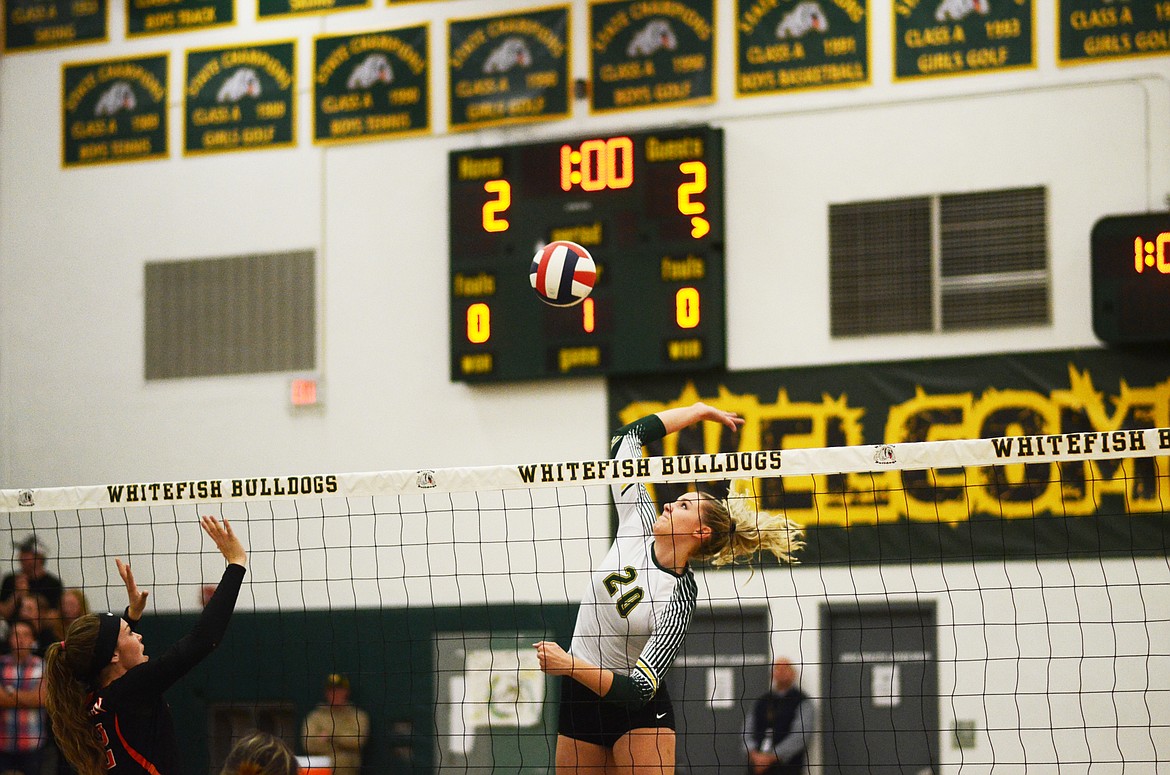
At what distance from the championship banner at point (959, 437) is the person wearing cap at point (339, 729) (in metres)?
2.94

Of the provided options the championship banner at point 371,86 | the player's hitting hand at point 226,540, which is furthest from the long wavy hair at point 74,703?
the championship banner at point 371,86

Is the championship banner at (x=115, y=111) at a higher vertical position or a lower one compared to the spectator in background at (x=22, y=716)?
higher

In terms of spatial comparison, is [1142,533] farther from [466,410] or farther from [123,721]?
[123,721]

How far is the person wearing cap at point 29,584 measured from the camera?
37.0 ft

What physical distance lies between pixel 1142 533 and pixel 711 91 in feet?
15.6

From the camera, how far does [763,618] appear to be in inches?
441

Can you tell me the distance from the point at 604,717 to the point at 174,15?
9.50 metres

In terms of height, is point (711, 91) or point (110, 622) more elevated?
point (711, 91)

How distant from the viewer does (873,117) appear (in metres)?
11.5

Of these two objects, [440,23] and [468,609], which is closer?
[468,609]

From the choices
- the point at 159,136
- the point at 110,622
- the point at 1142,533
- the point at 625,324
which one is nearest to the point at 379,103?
the point at 159,136

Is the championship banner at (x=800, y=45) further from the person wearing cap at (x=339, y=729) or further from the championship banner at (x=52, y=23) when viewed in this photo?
the championship banner at (x=52, y=23)

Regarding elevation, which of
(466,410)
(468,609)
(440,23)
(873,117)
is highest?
(440,23)

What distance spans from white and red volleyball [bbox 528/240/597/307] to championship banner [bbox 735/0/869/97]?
10.5ft
